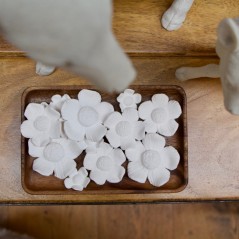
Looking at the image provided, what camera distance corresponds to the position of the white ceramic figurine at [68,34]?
31 cm

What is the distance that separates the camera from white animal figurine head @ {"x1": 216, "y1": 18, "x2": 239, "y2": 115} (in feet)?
1.49

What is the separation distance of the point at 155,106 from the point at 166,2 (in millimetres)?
158

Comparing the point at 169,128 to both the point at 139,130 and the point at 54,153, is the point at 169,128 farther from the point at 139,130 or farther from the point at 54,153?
the point at 54,153

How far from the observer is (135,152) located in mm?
708

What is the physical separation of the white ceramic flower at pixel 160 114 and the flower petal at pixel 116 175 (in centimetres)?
7

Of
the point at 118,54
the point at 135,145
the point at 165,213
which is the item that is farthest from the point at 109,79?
the point at 165,213

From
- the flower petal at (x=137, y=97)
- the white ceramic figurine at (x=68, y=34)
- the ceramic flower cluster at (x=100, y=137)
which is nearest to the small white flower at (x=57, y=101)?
the ceramic flower cluster at (x=100, y=137)

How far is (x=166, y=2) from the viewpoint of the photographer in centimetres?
71

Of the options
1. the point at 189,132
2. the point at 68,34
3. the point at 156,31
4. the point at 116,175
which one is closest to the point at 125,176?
the point at 116,175

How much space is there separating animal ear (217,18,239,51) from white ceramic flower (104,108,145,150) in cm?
25

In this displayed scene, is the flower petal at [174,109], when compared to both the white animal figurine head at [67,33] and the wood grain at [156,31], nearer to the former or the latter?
the wood grain at [156,31]

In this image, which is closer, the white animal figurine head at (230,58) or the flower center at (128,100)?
the white animal figurine head at (230,58)

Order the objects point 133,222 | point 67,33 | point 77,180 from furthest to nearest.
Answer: point 133,222 < point 77,180 < point 67,33

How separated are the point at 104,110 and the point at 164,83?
0.10 m
